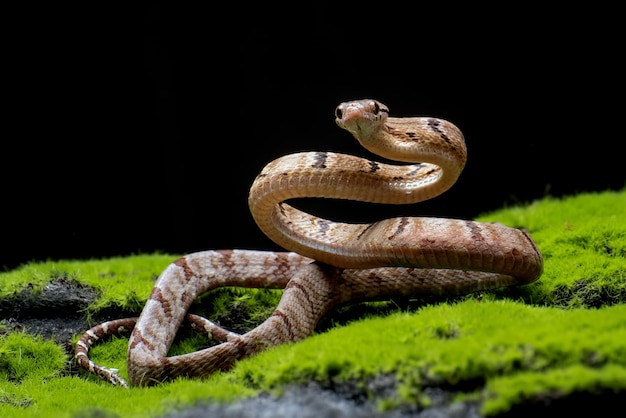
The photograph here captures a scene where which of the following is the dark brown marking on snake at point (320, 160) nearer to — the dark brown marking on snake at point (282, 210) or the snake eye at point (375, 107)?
the snake eye at point (375, 107)

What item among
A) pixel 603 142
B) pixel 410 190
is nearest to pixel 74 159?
pixel 410 190

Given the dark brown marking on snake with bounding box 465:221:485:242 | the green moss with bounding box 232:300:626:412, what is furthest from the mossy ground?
the dark brown marking on snake with bounding box 465:221:485:242

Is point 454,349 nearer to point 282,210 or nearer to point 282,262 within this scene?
point 282,210

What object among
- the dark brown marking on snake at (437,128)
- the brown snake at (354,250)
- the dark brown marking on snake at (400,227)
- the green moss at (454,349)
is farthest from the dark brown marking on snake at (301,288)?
the dark brown marking on snake at (437,128)

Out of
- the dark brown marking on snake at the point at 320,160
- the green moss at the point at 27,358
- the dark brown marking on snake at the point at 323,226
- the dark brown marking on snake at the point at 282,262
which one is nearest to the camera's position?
the dark brown marking on snake at the point at 320,160

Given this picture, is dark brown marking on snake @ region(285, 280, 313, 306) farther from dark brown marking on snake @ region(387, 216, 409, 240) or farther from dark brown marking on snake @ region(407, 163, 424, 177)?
dark brown marking on snake @ region(407, 163, 424, 177)

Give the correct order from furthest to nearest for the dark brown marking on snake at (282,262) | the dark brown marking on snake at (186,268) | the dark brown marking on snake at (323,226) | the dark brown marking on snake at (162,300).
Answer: the dark brown marking on snake at (282,262) < the dark brown marking on snake at (186,268) < the dark brown marking on snake at (323,226) < the dark brown marking on snake at (162,300)
